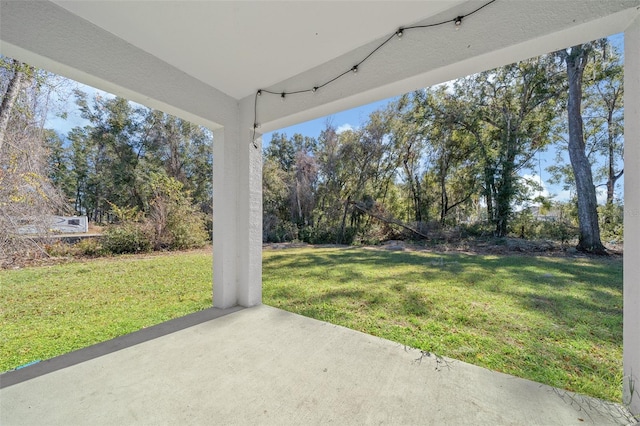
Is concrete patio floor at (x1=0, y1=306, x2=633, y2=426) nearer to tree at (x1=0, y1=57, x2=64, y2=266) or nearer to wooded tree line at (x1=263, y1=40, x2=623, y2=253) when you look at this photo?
tree at (x1=0, y1=57, x2=64, y2=266)

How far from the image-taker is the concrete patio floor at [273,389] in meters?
1.10

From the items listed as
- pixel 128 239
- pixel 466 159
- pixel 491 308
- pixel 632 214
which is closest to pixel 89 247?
pixel 128 239

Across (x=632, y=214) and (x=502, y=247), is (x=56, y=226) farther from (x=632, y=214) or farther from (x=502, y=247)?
(x=502, y=247)

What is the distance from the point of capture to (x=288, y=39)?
1.65 metres

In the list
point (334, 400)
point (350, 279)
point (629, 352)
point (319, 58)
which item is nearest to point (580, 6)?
point (319, 58)

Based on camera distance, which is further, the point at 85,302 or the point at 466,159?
the point at 466,159

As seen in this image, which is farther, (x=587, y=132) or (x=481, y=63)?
(x=587, y=132)

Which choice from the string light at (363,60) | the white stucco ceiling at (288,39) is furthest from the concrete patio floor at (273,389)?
the string light at (363,60)

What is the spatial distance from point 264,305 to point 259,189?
1.27 metres

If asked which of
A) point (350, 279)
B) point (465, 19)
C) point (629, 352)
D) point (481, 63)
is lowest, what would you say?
point (350, 279)

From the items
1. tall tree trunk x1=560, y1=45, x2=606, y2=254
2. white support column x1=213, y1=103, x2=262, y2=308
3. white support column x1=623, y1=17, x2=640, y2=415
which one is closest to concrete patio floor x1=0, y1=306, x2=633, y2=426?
white support column x1=623, y1=17, x2=640, y2=415

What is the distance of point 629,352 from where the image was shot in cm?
115

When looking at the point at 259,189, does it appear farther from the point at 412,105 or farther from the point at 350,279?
the point at 412,105

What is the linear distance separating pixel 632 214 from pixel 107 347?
3225mm
